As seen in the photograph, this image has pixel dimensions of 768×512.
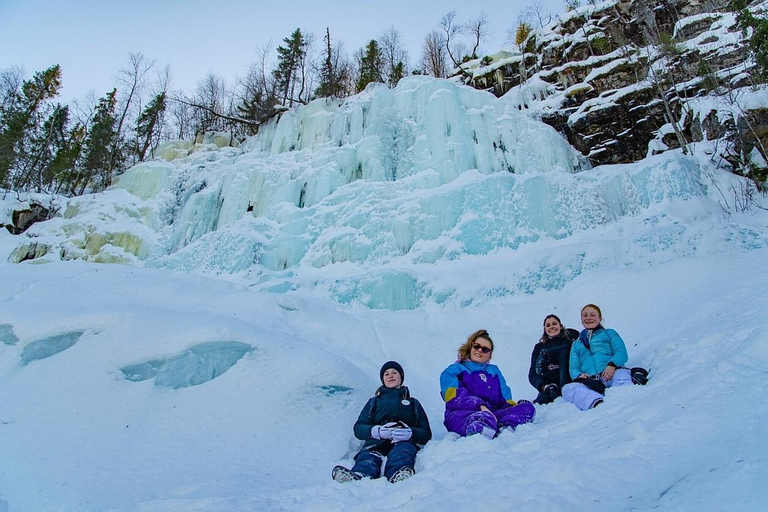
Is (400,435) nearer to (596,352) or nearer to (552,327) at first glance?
(596,352)

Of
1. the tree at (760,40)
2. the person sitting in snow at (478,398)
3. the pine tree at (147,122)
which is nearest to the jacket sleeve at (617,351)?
the person sitting in snow at (478,398)

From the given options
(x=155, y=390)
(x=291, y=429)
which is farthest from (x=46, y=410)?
(x=291, y=429)

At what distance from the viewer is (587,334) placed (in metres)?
4.13

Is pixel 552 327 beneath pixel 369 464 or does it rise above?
above

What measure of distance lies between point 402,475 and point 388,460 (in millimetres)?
291

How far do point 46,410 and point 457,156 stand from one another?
450 inches

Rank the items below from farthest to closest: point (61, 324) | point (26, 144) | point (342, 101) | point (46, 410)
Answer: point (26, 144) → point (342, 101) → point (61, 324) → point (46, 410)

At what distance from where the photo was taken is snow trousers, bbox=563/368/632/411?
3238mm

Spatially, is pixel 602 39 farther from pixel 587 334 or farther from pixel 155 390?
pixel 155 390

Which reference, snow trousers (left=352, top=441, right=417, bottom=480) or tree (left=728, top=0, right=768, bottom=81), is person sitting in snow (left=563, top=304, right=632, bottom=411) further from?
tree (left=728, top=0, right=768, bottom=81)

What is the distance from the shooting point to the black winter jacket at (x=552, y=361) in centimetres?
423

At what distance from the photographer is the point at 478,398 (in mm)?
3314

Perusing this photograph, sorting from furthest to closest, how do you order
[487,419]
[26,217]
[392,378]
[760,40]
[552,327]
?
[26,217] < [760,40] < [552,327] < [392,378] < [487,419]

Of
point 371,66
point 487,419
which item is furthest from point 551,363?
point 371,66
